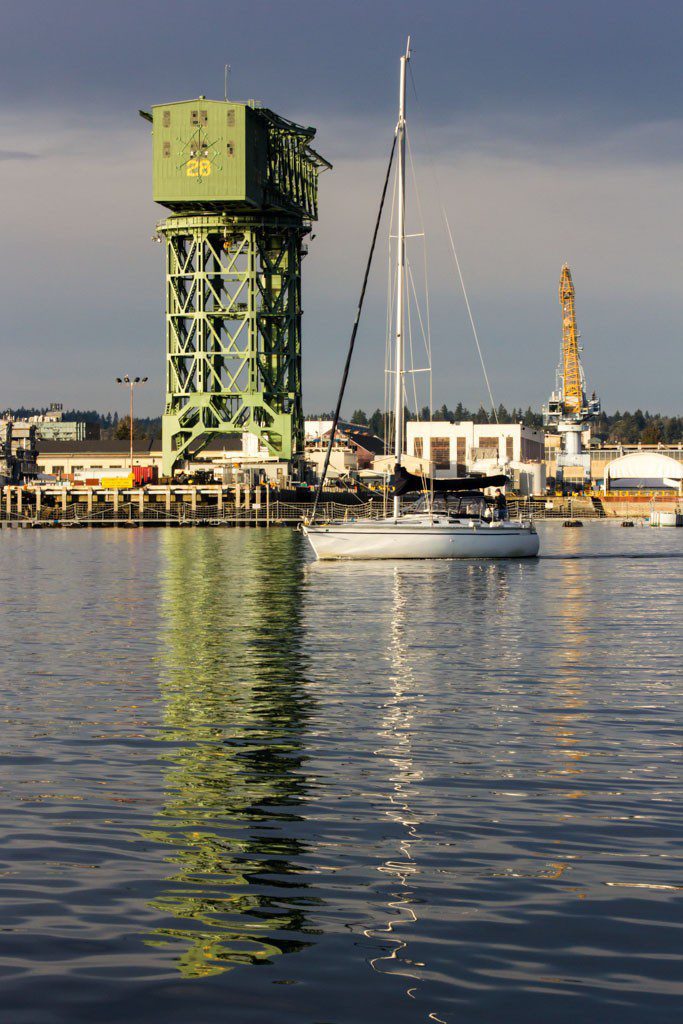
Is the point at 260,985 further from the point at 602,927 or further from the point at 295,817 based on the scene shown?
the point at 295,817

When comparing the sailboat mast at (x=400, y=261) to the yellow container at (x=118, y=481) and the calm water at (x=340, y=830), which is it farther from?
the yellow container at (x=118, y=481)

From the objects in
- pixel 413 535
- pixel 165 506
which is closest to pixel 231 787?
pixel 413 535

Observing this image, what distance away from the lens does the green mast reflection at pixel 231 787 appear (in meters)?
11.9

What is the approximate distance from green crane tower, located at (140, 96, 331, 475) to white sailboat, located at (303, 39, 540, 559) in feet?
307

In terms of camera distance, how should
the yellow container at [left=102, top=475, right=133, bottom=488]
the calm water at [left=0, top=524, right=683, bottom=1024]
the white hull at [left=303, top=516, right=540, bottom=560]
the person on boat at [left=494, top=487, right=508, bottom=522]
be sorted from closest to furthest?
the calm water at [left=0, top=524, right=683, bottom=1024] < the white hull at [left=303, top=516, right=540, bottom=560] < the person on boat at [left=494, top=487, right=508, bottom=522] < the yellow container at [left=102, top=475, right=133, bottom=488]

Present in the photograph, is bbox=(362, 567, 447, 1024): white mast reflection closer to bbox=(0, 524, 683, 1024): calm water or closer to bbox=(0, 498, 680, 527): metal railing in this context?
bbox=(0, 524, 683, 1024): calm water

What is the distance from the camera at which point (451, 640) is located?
123 ft

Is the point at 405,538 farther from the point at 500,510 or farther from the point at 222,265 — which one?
the point at 222,265

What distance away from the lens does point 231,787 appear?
704 inches

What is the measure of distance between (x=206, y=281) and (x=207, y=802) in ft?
519

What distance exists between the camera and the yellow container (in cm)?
19184

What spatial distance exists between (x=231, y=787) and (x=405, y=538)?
183ft

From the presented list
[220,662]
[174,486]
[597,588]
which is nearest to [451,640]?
[220,662]

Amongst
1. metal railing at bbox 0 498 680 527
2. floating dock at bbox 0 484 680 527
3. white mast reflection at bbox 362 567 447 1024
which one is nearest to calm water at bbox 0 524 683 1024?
white mast reflection at bbox 362 567 447 1024
